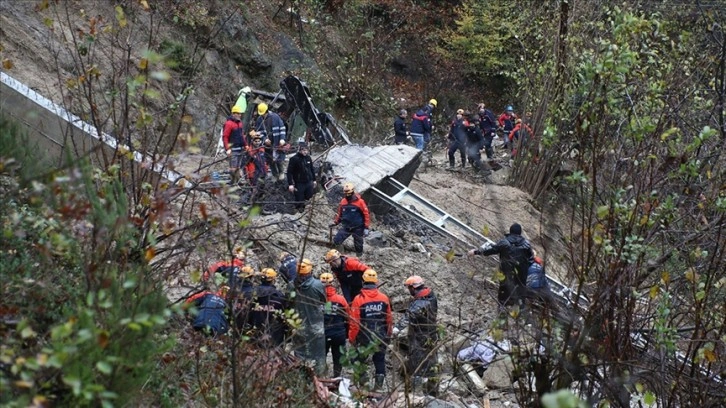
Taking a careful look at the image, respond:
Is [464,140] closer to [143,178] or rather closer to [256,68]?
[256,68]

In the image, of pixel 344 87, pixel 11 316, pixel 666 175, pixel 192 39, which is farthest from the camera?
pixel 344 87

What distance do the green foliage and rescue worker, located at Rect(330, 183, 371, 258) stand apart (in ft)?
26.8

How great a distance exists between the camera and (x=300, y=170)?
15.9m

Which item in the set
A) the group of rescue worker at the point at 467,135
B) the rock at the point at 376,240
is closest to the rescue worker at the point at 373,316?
the rock at the point at 376,240

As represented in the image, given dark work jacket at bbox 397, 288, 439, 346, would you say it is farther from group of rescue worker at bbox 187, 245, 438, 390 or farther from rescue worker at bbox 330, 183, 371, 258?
rescue worker at bbox 330, 183, 371, 258

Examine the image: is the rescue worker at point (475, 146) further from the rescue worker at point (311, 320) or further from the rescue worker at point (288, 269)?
the rescue worker at point (311, 320)

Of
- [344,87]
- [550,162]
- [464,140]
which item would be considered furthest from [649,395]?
[344,87]

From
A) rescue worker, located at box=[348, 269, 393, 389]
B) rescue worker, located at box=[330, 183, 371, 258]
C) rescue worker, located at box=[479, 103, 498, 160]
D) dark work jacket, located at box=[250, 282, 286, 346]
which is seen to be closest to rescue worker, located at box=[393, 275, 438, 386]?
rescue worker, located at box=[348, 269, 393, 389]

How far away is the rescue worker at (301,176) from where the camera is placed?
15.8m

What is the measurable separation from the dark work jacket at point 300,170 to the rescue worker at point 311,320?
16.3ft

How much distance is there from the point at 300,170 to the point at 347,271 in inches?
127

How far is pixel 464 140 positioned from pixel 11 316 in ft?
60.3

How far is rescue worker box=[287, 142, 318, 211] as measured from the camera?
51.9 feet

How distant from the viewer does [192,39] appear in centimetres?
2247
